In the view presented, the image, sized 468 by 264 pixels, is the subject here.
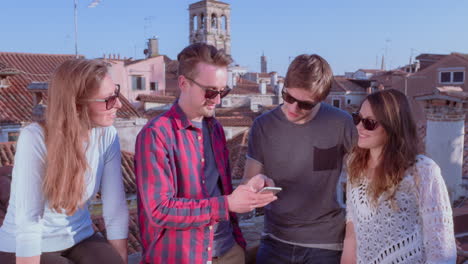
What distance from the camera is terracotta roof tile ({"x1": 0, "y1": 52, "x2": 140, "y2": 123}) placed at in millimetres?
14370

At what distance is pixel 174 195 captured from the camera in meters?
2.25

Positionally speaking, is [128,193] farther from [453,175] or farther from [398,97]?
[398,97]

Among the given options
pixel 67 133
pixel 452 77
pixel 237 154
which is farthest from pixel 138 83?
pixel 67 133

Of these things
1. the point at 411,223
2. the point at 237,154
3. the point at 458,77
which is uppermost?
the point at 458,77

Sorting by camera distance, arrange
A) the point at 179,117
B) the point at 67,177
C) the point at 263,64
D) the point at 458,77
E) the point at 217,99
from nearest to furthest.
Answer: the point at 67,177 < the point at 179,117 < the point at 217,99 < the point at 458,77 < the point at 263,64

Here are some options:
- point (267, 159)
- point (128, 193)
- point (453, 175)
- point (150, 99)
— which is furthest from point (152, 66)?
point (267, 159)

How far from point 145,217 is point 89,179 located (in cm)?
38

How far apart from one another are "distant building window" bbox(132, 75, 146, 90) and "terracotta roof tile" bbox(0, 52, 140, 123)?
5260 mm

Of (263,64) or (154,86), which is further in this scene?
(263,64)

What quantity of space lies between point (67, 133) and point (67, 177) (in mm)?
223

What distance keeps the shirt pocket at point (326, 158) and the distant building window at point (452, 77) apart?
2336 centimetres

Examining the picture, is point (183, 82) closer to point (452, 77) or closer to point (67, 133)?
point (67, 133)

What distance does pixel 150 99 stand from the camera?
21953 millimetres

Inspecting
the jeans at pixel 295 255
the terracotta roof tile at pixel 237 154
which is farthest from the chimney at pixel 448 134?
the jeans at pixel 295 255
